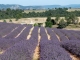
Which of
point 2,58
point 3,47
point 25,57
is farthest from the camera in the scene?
point 3,47

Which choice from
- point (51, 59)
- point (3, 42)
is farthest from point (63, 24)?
point (51, 59)

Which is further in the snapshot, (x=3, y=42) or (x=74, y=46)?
(x=3, y=42)

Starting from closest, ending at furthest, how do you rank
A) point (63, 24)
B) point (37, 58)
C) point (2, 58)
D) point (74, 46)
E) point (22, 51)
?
point (2, 58), point (22, 51), point (37, 58), point (74, 46), point (63, 24)

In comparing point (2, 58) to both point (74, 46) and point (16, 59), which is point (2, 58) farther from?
point (74, 46)

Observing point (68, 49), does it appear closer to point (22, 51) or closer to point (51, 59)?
point (22, 51)

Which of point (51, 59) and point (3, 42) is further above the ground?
point (51, 59)

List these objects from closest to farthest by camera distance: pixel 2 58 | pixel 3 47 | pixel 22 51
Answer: pixel 2 58 < pixel 22 51 < pixel 3 47

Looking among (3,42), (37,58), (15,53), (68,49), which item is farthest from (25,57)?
(3,42)

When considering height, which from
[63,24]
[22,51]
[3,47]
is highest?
[22,51]

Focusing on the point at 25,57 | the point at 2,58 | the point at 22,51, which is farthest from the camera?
the point at 22,51
